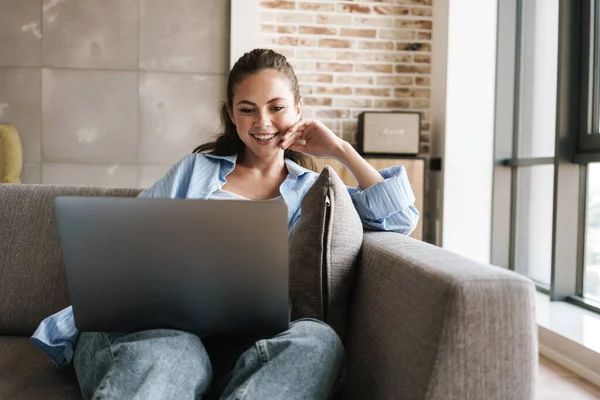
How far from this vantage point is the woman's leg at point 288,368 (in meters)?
1.05

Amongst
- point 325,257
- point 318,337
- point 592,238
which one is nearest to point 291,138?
point 325,257

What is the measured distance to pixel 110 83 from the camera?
4066mm

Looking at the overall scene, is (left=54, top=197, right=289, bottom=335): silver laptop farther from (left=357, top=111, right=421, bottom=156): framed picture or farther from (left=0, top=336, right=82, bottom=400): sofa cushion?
(left=357, top=111, right=421, bottom=156): framed picture

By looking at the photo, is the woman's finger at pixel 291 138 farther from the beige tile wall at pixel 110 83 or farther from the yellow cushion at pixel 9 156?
the yellow cushion at pixel 9 156

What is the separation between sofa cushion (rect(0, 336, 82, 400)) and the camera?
4.00ft

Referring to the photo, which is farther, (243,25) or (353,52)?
(353,52)

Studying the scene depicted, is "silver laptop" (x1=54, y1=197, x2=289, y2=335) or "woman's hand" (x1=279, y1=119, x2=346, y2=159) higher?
"woman's hand" (x1=279, y1=119, x2=346, y2=159)

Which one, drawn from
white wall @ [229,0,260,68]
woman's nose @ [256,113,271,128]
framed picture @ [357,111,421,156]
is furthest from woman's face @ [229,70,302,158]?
white wall @ [229,0,260,68]

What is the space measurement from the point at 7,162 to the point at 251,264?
3.25m

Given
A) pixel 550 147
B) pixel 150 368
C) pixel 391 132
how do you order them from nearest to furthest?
pixel 150 368, pixel 550 147, pixel 391 132

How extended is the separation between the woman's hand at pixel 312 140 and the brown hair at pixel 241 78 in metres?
0.10

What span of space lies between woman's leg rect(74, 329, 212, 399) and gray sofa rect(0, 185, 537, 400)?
0.51ft

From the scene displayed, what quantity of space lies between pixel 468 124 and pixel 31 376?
329 centimetres

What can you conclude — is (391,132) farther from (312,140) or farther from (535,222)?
(312,140)
